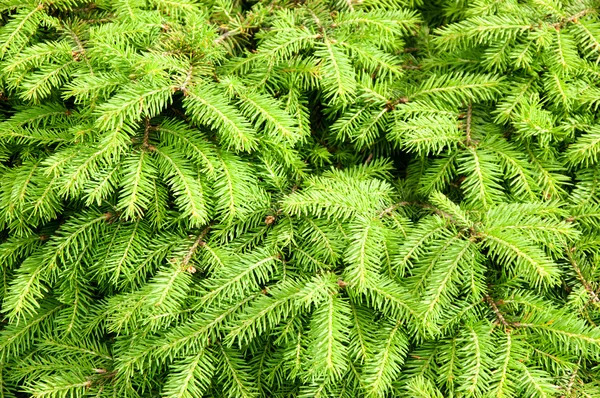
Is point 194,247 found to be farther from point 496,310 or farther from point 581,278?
point 581,278

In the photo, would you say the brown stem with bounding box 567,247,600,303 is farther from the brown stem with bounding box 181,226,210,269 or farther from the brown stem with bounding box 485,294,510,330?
the brown stem with bounding box 181,226,210,269

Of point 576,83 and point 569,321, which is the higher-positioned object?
point 576,83

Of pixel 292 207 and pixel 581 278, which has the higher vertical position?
pixel 292 207

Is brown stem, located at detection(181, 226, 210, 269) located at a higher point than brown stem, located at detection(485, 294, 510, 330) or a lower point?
higher

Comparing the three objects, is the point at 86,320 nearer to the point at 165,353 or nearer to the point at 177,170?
the point at 165,353

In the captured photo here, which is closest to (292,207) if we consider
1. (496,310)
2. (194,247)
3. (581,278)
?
(194,247)

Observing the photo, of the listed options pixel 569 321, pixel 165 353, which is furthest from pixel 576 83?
pixel 165 353

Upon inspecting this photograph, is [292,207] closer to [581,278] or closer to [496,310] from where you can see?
Result: [496,310]

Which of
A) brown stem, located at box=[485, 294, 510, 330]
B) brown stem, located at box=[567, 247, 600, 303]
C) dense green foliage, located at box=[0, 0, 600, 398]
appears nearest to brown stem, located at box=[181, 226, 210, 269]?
dense green foliage, located at box=[0, 0, 600, 398]

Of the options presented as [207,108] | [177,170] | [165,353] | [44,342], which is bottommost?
[44,342]
